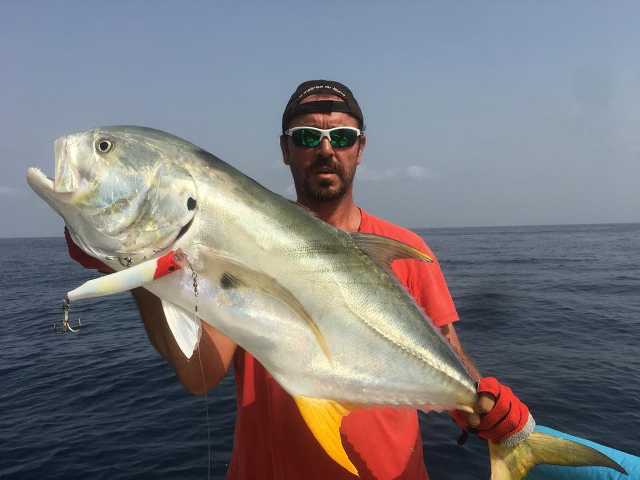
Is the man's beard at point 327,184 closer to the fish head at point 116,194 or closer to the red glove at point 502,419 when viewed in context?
the fish head at point 116,194

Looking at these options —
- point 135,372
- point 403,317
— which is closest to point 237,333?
point 403,317

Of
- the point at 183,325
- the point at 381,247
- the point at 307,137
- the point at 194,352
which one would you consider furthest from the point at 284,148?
the point at 183,325

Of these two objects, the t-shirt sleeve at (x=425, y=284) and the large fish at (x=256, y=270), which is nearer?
the large fish at (x=256, y=270)

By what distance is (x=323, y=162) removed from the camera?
9.83 feet

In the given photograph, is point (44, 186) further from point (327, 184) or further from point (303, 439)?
point (303, 439)

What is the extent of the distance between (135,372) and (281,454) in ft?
31.6

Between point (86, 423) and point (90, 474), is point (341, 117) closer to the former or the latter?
point (90, 474)

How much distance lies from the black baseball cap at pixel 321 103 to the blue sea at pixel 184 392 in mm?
4002

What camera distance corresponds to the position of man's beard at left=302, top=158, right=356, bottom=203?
9.86 ft

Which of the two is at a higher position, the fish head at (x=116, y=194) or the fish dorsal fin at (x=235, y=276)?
the fish head at (x=116, y=194)

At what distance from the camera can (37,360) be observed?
12.3 meters

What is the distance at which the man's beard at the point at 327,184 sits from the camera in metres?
3.01

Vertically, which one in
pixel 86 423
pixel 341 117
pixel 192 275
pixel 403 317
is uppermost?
pixel 341 117

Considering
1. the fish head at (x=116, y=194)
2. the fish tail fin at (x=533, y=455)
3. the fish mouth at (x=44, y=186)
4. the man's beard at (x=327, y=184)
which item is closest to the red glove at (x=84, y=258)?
the fish head at (x=116, y=194)
